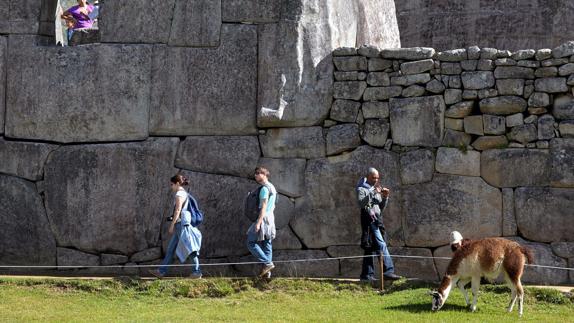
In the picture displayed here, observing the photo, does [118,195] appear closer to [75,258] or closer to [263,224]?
[75,258]

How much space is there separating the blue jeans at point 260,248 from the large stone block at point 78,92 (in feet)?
7.16

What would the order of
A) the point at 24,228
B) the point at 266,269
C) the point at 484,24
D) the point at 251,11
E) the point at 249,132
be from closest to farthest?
the point at 266,269 → the point at 251,11 → the point at 249,132 → the point at 24,228 → the point at 484,24

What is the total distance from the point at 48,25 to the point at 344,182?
14.2 ft

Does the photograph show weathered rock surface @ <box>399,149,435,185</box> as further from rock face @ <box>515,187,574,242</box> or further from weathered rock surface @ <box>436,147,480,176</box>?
rock face @ <box>515,187,574,242</box>

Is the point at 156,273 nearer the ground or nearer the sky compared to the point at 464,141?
nearer the ground

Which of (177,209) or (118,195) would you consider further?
(118,195)

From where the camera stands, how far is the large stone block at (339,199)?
1247cm

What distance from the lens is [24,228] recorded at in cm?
1311

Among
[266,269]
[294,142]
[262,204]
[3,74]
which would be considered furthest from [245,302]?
[3,74]

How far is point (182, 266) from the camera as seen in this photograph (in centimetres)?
1250

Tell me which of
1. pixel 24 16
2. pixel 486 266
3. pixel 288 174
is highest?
pixel 24 16

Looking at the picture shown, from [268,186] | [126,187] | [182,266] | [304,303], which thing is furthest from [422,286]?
[126,187]

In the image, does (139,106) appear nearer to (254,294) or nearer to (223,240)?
(223,240)

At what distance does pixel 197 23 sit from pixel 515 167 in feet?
13.9
